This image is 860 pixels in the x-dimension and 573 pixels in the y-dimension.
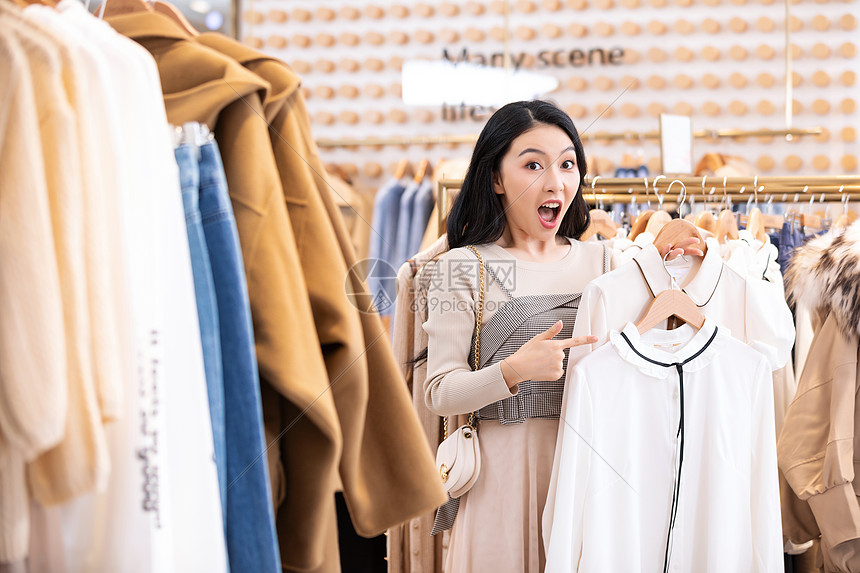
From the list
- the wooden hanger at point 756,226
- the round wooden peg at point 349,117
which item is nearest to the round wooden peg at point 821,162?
the wooden hanger at point 756,226

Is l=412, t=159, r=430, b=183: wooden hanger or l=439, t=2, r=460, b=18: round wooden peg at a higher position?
l=439, t=2, r=460, b=18: round wooden peg

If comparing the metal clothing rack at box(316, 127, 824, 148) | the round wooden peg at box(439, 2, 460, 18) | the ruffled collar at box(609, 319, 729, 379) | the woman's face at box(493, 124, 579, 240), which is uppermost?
the round wooden peg at box(439, 2, 460, 18)

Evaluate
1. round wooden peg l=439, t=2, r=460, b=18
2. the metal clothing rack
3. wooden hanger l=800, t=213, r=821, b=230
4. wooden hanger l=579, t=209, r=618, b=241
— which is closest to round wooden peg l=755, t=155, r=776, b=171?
the metal clothing rack

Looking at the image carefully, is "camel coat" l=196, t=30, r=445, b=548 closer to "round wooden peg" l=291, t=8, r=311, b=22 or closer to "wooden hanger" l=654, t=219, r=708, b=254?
"wooden hanger" l=654, t=219, r=708, b=254

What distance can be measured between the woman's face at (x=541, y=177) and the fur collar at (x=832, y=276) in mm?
594

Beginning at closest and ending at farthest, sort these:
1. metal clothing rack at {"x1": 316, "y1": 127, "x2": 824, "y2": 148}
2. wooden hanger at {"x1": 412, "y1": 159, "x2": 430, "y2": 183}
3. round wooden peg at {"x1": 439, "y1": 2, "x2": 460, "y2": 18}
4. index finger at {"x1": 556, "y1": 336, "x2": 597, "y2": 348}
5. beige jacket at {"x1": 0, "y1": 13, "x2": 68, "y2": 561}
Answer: beige jacket at {"x1": 0, "y1": 13, "x2": 68, "y2": 561}
index finger at {"x1": 556, "y1": 336, "x2": 597, "y2": 348}
metal clothing rack at {"x1": 316, "y1": 127, "x2": 824, "y2": 148}
wooden hanger at {"x1": 412, "y1": 159, "x2": 430, "y2": 183}
round wooden peg at {"x1": 439, "y1": 2, "x2": 460, "y2": 18}

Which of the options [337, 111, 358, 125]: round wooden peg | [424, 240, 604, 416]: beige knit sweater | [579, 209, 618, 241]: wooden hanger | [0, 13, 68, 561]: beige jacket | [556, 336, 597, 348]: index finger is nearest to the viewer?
[0, 13, 68, 561]: beige jacket

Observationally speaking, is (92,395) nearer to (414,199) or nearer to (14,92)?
(14,92)

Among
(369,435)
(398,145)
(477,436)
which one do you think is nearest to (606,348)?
(477,436)

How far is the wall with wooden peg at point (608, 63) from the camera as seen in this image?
11.3 feet

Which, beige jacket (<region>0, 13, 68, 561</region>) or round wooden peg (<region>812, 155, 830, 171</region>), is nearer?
beige jacket (<region>0, 13, 68, 561</region>)

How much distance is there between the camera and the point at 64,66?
0.65m

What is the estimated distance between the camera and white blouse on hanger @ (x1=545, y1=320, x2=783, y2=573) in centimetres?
129

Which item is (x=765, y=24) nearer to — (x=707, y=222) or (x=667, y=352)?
(x=707, y=222)
